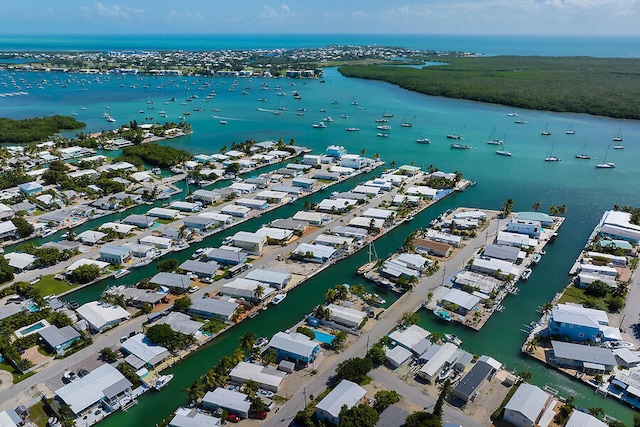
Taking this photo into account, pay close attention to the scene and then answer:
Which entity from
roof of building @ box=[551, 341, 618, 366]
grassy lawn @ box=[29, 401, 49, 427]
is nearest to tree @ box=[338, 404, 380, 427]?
roof of building @ box=[551, 341, 618, 366]

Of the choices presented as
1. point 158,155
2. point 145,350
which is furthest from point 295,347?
point 158,155

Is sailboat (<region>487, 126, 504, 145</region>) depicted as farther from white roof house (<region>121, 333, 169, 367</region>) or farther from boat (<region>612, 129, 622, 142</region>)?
white roof house (<region>121, 333, 169, 367</region>)

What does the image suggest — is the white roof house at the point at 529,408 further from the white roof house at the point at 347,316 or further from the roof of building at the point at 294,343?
the roof of building at the point at 294,343

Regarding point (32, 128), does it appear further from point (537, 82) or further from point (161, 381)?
point (537, 82)

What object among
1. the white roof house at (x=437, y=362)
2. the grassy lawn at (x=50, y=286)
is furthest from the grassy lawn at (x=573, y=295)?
the grassy lawn at (x=50, y=286)

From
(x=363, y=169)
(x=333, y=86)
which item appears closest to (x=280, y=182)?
(x=363, y=169)

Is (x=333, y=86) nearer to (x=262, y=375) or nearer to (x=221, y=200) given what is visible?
(x=221, y=200)
